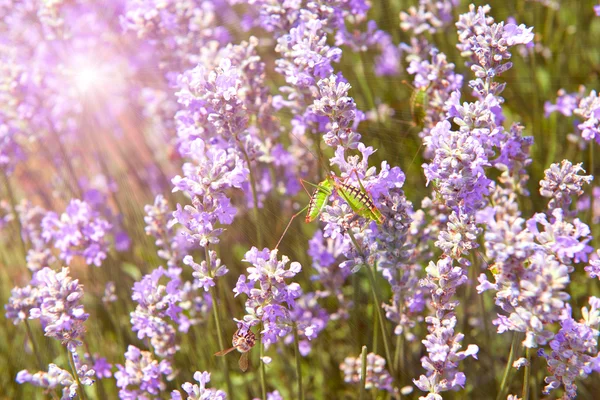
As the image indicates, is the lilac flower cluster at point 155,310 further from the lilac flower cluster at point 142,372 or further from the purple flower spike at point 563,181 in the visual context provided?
the purple flower spike at point 563,181

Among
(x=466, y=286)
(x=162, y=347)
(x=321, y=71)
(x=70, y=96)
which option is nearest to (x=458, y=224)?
(x=321, y=71)

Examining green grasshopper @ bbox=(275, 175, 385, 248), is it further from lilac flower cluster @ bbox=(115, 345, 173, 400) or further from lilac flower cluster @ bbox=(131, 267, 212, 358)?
lilac flower cluster @ bbox=(115, 345, 173, 400)

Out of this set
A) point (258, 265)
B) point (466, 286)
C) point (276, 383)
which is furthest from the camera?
point (276, 383)

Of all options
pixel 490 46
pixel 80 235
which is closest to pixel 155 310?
pixel 80 235

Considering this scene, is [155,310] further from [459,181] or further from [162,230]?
[459,181]

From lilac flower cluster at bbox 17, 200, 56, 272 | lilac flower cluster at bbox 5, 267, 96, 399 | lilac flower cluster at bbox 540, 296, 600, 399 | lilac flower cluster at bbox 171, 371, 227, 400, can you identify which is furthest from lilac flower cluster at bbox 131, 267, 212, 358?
lilac flower cluster at bbox 540, 296, 600, 399

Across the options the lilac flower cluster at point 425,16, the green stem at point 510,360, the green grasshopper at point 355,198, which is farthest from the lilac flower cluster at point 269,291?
the lilac flower cluster at point 425,16

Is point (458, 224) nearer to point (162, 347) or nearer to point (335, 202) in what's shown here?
point (335, 202)

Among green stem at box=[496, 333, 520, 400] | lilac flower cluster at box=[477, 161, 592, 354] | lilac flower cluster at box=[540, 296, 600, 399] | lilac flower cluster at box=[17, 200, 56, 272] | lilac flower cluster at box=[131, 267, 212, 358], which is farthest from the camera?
lilac flower cluster at box=[17, 200, 56, 272]
